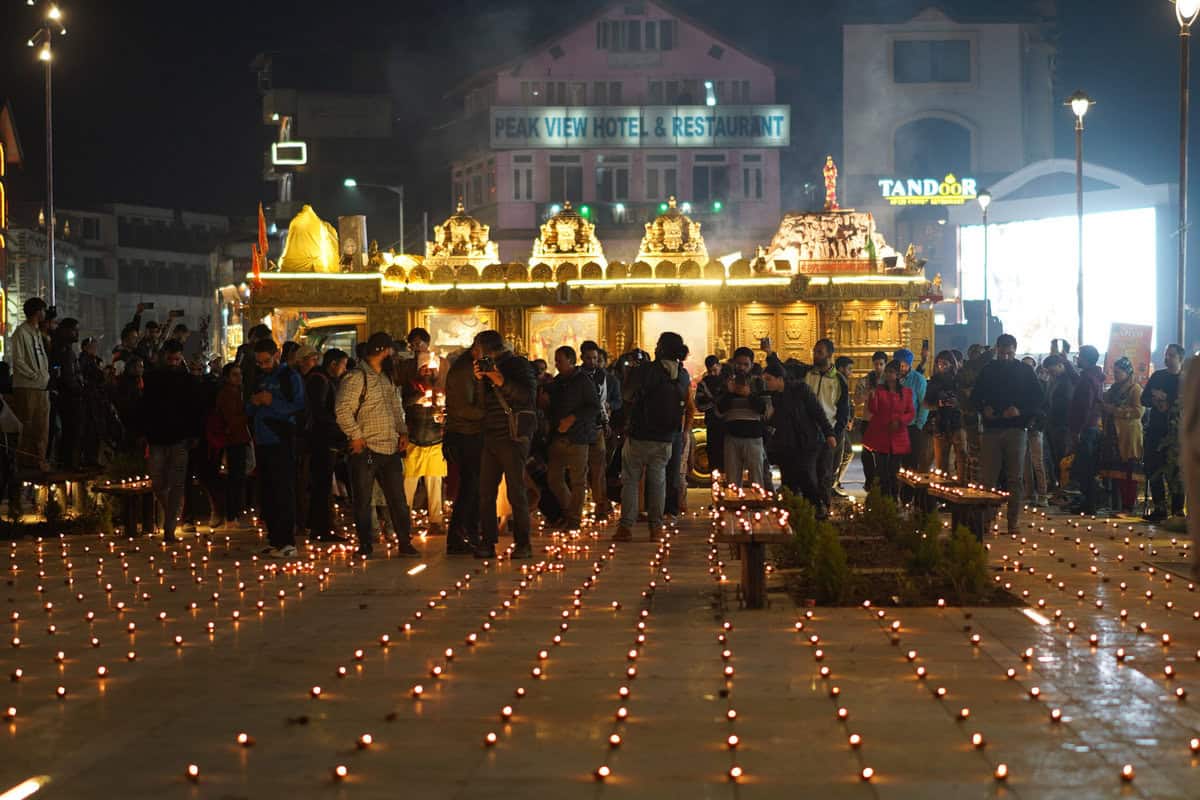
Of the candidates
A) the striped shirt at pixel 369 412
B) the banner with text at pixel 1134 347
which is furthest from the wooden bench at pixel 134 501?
the banner with text at pixel 1134 347

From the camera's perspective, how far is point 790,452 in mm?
17047

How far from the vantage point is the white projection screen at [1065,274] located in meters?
50.1

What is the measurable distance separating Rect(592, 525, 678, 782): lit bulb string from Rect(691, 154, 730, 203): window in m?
52.6

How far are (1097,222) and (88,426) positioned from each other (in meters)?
38.3

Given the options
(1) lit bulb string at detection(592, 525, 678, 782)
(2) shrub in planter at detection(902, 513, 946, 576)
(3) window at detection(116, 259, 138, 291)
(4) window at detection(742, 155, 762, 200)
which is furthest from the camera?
(3) window at detection(116, 259, 138, 291)

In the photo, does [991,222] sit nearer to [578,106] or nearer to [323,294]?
[578,106]

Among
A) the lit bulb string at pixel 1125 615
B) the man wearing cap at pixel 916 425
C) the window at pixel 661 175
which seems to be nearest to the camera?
the lit bulb string at pixel 1125 615

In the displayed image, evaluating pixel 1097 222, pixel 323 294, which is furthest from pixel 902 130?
pixel 323 294

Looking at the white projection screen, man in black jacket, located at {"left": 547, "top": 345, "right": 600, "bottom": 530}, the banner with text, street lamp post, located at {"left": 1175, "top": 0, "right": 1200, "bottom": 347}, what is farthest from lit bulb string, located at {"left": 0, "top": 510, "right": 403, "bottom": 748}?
the white projection screen

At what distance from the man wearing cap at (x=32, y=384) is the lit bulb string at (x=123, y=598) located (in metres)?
1.99

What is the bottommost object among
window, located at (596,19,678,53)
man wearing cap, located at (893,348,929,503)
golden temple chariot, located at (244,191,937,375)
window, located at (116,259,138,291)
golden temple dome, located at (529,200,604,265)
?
man wearing cap, located at (893,348,929,503)

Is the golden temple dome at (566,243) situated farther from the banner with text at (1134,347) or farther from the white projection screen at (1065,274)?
the white projection screen at (1065,274)

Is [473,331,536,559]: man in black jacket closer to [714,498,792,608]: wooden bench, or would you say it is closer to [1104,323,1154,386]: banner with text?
[714,498,792,608]: wooden bench

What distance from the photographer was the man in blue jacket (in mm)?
15422
